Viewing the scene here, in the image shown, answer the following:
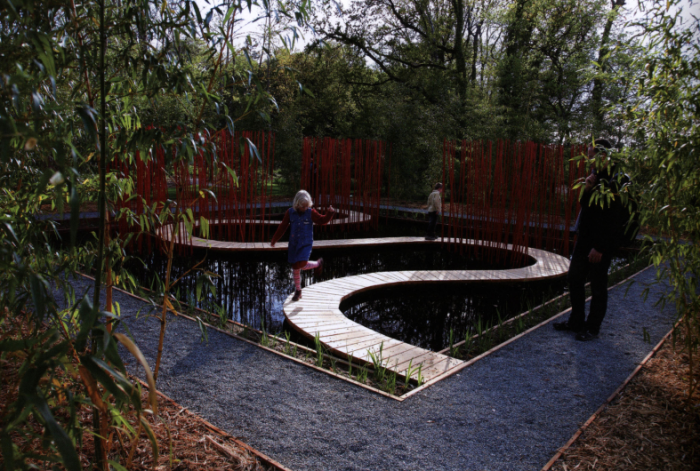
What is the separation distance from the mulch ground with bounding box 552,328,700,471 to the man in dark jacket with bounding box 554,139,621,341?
2.52ft

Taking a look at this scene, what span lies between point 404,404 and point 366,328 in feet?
4.12

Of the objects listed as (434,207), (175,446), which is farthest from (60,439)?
(434,207)

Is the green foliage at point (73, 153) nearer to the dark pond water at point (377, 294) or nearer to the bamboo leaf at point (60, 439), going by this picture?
the bamboo leaf at point (60, 439)

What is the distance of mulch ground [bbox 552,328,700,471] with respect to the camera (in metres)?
2.04

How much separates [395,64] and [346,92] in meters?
2.17

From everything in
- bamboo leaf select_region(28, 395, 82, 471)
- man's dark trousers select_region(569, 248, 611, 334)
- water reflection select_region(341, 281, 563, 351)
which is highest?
bamboo leaf select_region(28, 395, 82, 471)

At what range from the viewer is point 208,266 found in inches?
230

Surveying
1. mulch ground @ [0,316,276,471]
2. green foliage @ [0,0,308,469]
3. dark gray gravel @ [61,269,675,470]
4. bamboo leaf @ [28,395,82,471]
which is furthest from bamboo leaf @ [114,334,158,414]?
dark gray gravel @ [61,269,675,470]

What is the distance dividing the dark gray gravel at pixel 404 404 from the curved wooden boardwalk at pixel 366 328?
35 cm

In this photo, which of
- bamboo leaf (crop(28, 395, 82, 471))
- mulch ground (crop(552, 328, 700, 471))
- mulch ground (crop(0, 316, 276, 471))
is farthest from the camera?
mulch ground (crop(552, 328, 700, 471))

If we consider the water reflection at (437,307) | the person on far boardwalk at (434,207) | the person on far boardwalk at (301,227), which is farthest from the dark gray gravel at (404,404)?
the person on far boardwalk at (434,207)

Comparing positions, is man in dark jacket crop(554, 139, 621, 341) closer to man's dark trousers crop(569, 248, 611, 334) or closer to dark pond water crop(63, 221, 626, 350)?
man's dark trousers crop(569, 248, 611, 334)

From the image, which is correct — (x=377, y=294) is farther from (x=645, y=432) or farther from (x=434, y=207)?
(x=434, y=207)

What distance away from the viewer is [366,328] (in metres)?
3.77
